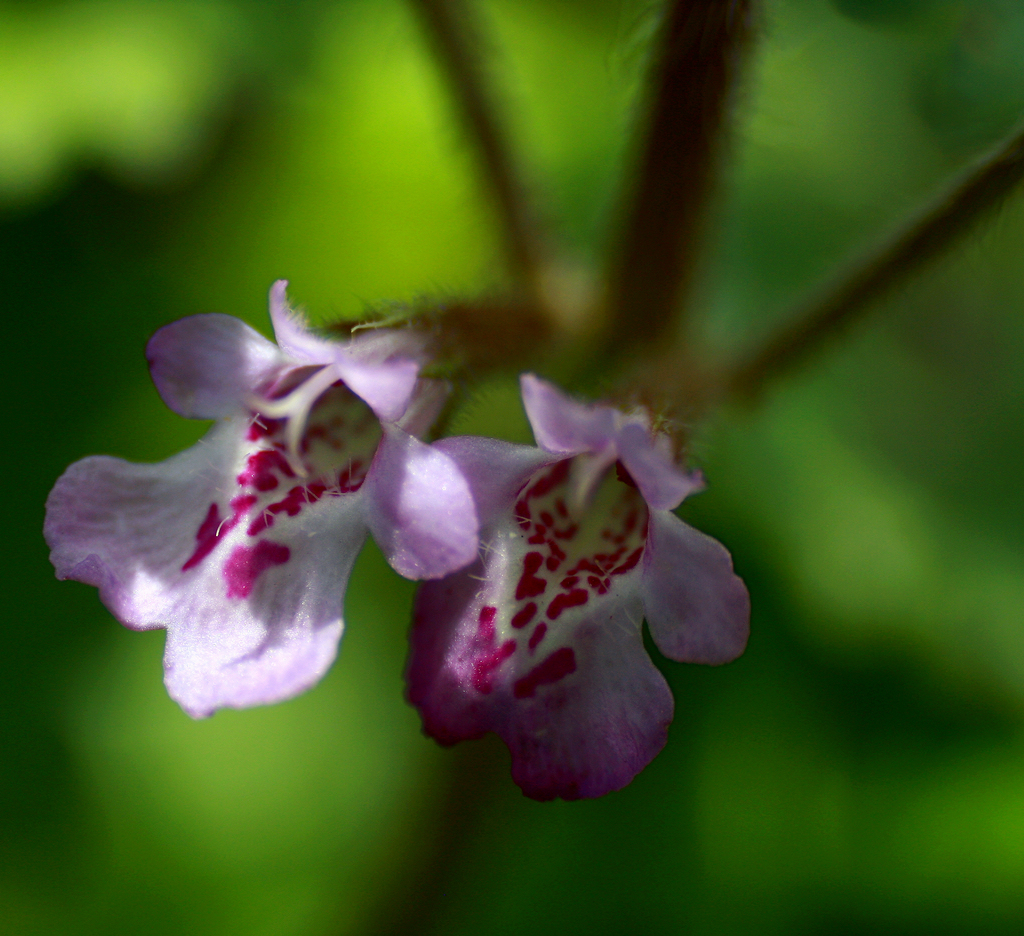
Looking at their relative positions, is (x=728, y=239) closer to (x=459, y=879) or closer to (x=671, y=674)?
(x=671, y=674)

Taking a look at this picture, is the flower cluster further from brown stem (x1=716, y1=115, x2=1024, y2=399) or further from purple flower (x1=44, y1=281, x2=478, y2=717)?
brown stem (x1=716, y1=115, x2=1024, y2=399)

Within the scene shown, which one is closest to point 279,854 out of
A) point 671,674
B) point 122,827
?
point 122,827

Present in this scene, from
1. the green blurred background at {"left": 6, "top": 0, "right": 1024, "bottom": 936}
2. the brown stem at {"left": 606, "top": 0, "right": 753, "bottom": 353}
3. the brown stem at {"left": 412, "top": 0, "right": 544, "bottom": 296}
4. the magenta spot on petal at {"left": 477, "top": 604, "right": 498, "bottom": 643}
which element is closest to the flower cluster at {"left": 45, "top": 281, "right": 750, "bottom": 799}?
the magenta spot on petal at {"left": 477, "top": 604, "right": 498, "bottom": 643}

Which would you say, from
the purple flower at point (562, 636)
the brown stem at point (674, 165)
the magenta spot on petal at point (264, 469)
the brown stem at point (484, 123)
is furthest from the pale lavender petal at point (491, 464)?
the brown stem at point (484, 123)

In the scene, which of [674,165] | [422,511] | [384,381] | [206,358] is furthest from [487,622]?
[674,165]

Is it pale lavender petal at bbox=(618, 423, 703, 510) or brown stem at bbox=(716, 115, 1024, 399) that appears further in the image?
brown stem at bbox=(716, 115, 1024, 399)
